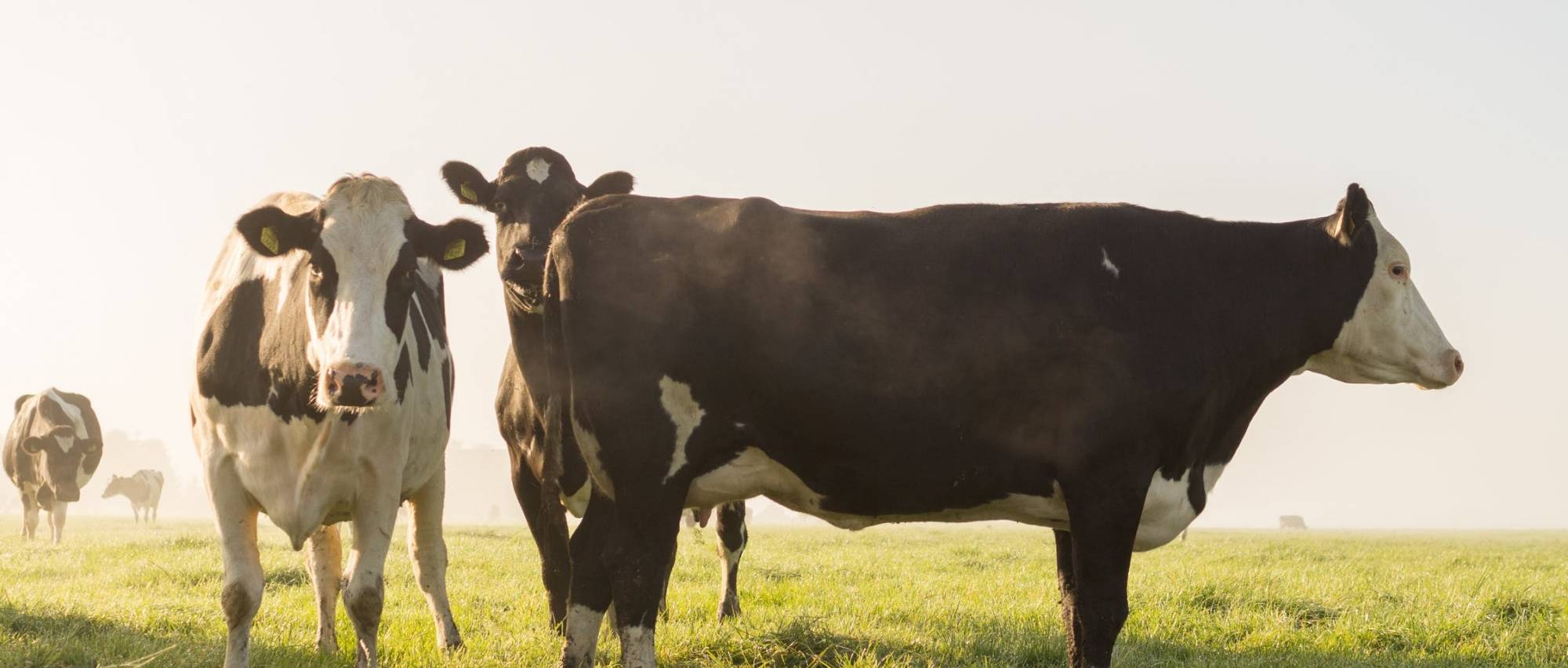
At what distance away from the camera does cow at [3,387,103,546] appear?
2322 centimetres

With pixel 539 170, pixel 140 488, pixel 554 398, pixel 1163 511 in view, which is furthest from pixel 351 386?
pixel 140 488

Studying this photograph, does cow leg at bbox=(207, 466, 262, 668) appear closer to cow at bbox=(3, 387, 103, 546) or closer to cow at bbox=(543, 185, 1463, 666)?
cow at bbox=(543, 185, 1463, 666)

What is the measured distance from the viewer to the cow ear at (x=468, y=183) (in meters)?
8.91

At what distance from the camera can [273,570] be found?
11773 millimetres

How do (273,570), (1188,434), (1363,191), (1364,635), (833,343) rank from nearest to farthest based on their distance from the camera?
(833,343) → (1188,434) → (1363,191) → (1364,635) → (273,570)

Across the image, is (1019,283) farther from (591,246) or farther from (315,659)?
(315,659)

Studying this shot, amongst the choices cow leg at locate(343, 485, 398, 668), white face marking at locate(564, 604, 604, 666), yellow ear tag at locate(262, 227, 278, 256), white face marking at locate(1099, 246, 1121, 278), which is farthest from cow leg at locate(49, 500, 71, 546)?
white face marking at locate(1099, 246, 1121, 278)

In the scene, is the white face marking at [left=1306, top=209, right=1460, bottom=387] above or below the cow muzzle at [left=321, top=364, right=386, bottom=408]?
above

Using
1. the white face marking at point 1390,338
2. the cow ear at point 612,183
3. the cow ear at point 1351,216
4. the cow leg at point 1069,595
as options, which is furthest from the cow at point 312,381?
the white face marking at point 1390,338

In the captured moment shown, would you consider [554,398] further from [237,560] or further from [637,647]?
[237,560]

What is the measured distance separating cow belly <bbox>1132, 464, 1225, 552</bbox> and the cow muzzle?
374cm

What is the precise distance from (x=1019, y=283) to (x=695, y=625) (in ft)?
13.6

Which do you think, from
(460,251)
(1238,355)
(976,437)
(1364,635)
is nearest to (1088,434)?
(976,437)

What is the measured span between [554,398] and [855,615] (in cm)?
361
